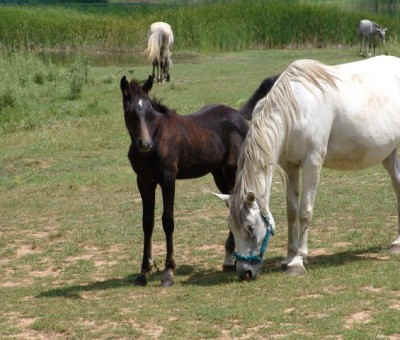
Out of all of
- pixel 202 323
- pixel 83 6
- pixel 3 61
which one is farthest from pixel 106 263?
pixel 83 6

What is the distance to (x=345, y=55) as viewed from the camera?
25.3m

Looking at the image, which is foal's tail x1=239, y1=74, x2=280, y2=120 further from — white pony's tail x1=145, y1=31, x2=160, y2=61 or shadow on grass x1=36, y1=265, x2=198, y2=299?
white pony's tail x1=145, y1=31, x2=160, y2=61

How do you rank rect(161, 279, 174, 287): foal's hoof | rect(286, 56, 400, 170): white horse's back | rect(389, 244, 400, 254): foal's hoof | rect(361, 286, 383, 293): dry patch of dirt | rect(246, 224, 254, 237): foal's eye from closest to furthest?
1. rect(361, 286, 383, 293): dry patch of dirt
2. rect(246, 224, 254, 237): foal's eye
3. rect(286, 56, 400, 170): white horse's back
4. rect(161, 279, 174, 287): foal's hoof
5. rect(389, 244, 400, 254): foal's hoof

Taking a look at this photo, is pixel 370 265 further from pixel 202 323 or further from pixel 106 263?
pixel 106 263

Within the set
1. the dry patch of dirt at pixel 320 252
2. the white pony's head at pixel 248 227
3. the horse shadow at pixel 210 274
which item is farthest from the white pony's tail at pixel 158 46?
the white pony's head at pixel 248 227

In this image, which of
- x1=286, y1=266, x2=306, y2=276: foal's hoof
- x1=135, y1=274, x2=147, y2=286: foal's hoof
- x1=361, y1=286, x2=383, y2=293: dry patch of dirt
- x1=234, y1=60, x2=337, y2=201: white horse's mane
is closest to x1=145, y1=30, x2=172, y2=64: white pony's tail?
x1=234, y1=60, x2=337, y2=201: white horse's mane

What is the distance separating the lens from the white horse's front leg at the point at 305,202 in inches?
251

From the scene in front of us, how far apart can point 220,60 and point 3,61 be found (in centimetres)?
806

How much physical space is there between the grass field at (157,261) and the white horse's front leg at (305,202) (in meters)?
0.18

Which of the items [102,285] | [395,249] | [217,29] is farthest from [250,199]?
[217,29]

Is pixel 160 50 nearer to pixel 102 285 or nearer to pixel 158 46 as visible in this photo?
pixel 158 46

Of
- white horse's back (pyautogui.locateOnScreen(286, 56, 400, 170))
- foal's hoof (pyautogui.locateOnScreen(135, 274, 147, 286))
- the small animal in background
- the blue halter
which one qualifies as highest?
white horse's back (pyautogui.locateOnScreen(286, 56, 400, 170))

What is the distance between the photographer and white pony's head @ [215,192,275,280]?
5938 mm

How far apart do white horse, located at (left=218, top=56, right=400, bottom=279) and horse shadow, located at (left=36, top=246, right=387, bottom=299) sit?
0.26 metres
